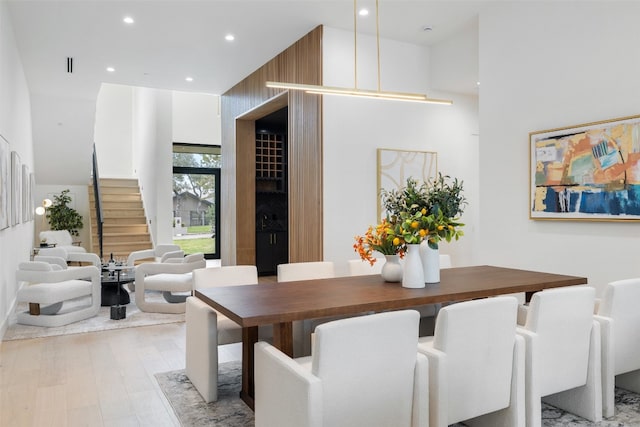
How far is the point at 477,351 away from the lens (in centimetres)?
223

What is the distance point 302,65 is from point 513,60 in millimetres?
2405

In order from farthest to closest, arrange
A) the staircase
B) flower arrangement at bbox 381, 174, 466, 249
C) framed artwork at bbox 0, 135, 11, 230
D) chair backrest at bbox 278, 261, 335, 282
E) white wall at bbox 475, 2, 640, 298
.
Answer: the staircase, framed artwork at bbox 0, 135, 11, 230, chair backrest at bbox 278, 261, 335, 282, white wall at bbox 475, 2, 640, 298, flower arrangement at bbox 381, 174, 466, 249

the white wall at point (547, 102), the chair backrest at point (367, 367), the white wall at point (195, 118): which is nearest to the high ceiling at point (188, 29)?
the white wall at point (547, 102)

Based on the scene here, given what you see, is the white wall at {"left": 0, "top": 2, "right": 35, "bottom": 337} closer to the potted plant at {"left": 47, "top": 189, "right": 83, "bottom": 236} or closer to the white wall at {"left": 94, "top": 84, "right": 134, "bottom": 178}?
the potted plant at {"left": 47, "top": 189, "right": 83, "bottom": 236}

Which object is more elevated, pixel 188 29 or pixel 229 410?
pixel 188 29

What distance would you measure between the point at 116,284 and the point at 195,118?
620cm

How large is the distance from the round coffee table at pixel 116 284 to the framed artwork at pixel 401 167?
3.27m

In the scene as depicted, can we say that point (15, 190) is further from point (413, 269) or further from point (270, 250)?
point (413, 269)

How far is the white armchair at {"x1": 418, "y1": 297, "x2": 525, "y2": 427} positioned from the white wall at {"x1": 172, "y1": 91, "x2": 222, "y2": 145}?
1005 centimetres

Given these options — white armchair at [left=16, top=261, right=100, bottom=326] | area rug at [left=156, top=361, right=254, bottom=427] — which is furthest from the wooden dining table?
white armchair at [left=16, top=261, right=100, bottom=326]

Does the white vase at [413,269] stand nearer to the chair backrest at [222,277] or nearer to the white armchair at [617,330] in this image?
the white armchair at [617,330]

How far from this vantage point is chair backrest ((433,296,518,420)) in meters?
2.15

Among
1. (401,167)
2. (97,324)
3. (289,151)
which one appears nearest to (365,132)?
(401,167)

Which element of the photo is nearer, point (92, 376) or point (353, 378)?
point (353, 378)
